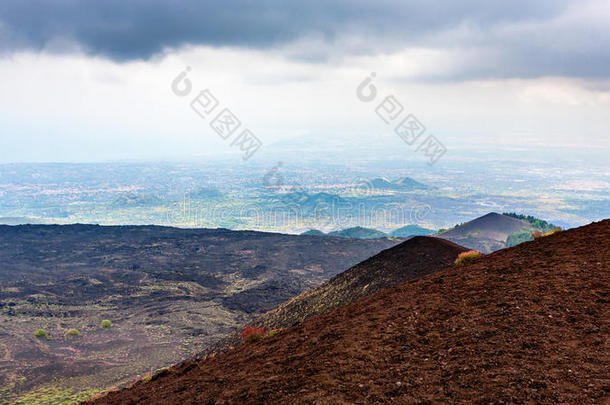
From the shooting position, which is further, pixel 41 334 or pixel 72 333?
pixel 72 333

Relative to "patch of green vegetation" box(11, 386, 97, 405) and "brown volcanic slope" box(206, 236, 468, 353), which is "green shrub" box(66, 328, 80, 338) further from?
"brown volcanic slope" box(206, 236, 468, 353)

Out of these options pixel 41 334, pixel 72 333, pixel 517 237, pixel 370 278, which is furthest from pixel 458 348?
pixel 517 237

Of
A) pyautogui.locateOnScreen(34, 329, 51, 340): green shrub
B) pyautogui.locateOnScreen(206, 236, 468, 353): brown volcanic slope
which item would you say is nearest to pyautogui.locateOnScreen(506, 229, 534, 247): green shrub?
pyautogui.locateOnScreen(206, 236, 468, 353): brown volcanic slope

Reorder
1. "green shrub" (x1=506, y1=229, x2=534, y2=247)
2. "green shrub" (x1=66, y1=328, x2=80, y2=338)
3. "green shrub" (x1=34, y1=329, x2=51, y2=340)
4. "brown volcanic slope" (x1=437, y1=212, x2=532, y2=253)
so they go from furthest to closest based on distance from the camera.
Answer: "brown volcanic slope" (x1=437, y1=212, x2=532, y2=253)
"green shrub" (x1=506, y1=229, x2=534, y2=247)
"green shrub" (x1=66, y1=328, x2=80, y2=338)
"green shrub" (x1=34, y1=329, x2=51, y2=340)

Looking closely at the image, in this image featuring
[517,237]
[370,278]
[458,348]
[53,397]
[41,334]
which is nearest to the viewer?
[458,348]

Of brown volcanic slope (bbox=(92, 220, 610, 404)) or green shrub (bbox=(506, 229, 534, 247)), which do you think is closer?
brown volcanic slope (bbox=(92, 220, 610, 404))

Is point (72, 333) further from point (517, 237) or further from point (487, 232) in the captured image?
point (487, 232)
